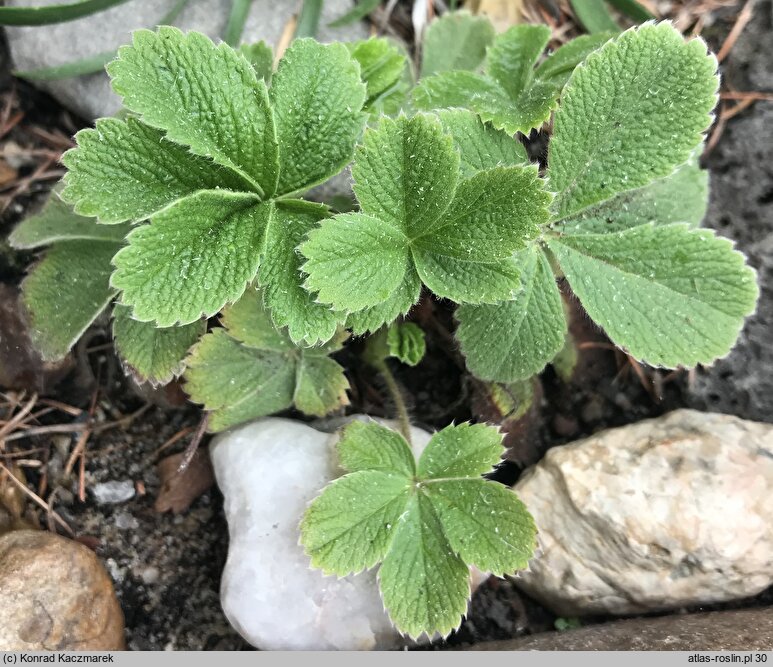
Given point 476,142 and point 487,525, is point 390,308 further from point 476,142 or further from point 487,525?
point 487,525

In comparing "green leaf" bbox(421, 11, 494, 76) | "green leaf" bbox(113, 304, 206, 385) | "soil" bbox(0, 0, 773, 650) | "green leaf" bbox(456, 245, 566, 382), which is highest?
"green leaf" bbox(421, 11, 494, 76)

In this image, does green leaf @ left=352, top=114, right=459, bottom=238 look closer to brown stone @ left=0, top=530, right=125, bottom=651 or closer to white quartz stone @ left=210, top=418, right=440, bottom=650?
white quartz stone @ left=210, top=418, right=440, bottom=650

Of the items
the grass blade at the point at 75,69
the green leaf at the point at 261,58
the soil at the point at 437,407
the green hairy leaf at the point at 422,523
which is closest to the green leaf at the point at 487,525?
the green hairy leaf at the point at 422,523

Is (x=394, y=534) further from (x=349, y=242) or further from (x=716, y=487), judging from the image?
(x=716, y=487)

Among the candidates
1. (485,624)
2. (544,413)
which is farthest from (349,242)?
(485,624)

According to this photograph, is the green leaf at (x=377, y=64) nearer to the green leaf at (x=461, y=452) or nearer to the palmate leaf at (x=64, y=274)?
the palmate leaf at (x=64, y=274)

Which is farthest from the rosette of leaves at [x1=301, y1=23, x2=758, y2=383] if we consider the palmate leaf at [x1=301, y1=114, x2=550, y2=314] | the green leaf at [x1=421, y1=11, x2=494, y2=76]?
the green leaf at [x1=421, y1=11, x2=494, y2=76]
